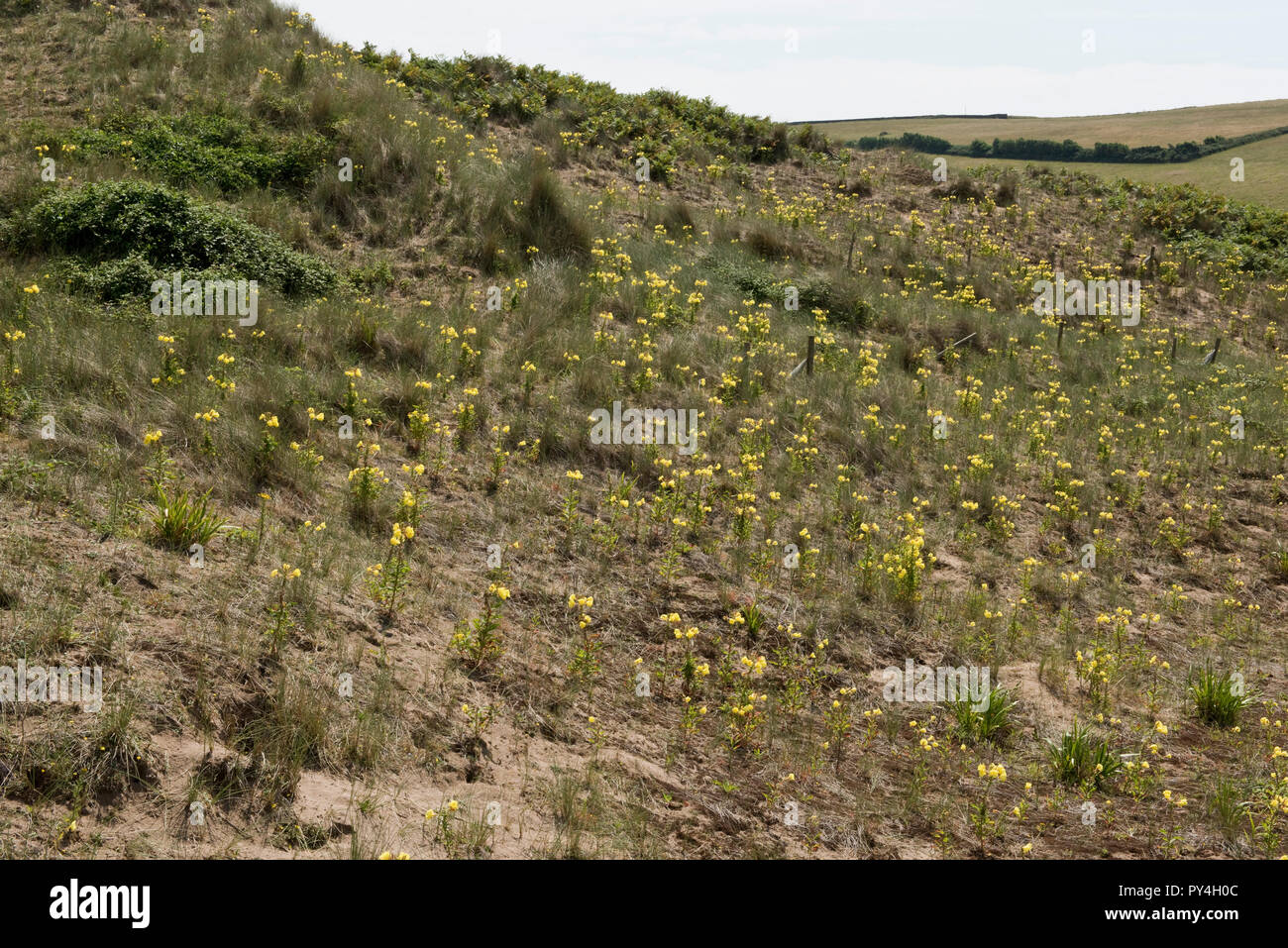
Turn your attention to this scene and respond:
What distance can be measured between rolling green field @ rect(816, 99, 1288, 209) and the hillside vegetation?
52.3 ft

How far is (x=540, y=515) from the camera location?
832 centimetres

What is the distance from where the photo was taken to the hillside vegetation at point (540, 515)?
4.96 metres

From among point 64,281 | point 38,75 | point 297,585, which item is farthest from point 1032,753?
point 38,75

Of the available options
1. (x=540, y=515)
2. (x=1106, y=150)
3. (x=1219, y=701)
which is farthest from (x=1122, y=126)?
(x=540, y=515)

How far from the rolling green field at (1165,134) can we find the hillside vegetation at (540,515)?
1593 cm

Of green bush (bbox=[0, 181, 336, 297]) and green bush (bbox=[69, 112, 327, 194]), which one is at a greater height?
green bush (bbox=[69, 112, 327, 194])

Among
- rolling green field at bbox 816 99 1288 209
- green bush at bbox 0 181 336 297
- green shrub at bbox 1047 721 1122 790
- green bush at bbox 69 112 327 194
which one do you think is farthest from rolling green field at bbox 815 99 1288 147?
green shrub at bbox 1047 721 1122 790

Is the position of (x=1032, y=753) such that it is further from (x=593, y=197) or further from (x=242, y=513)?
(x=593, y=197)

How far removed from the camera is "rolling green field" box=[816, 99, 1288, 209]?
123 feet

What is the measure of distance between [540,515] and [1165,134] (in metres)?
64.3

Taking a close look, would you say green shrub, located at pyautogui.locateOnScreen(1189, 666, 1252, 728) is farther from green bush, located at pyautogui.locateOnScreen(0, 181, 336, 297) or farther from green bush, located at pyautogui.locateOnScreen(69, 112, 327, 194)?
green bush, located at pyautogui.locateOnScreen(69, 112, 327, 194)

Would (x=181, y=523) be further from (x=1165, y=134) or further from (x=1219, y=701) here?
(x=1165, y=134)

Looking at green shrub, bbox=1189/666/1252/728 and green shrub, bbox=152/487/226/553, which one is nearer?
green shrub, bbox=152/487/226/553
